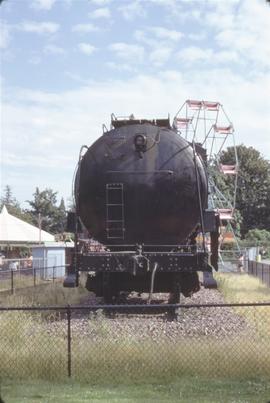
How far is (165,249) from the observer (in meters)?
13.2

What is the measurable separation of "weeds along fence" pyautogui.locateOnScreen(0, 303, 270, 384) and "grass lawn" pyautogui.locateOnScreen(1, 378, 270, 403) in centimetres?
30

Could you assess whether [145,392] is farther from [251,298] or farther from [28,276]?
[28,276]

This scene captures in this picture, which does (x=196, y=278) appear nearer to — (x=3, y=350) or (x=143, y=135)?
(x=143, y=135)

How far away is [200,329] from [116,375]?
11.2 feet

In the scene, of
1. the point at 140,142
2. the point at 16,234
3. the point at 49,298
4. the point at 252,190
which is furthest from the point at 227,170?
the point at 252,190

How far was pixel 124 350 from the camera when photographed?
857cm

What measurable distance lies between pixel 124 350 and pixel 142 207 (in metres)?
4.70

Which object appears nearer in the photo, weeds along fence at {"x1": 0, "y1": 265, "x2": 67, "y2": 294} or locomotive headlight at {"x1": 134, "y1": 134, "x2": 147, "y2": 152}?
locomotive headlight at {"x1": 134, "y1": 134, "x2": 147, "y2": 152}

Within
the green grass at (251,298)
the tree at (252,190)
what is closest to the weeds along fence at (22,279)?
the green grass at (251,298)

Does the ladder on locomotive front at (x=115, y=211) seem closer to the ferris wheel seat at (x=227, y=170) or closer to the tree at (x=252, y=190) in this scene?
the ferris wheel seat at (x=227, y=170)

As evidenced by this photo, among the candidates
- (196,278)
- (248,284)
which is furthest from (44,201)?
(196,278)

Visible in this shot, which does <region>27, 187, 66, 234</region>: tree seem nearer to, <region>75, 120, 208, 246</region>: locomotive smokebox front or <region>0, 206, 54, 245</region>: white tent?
<region>0, 206, 54, 245</region>: white tent

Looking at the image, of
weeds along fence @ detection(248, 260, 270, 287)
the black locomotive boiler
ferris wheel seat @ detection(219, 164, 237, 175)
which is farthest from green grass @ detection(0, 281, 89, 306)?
ferris wheel seat @ detection(219, 164, 237, 175)

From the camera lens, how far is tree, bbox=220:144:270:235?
8938 cm
